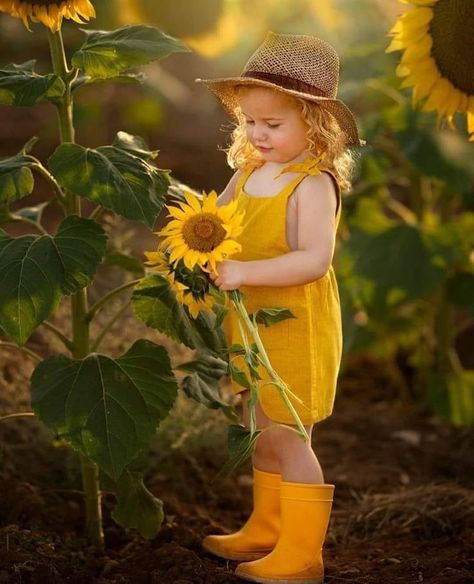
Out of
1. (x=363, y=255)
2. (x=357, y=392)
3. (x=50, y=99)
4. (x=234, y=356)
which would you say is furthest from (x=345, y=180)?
(x=357, y=392)

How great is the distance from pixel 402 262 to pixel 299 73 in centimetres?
142

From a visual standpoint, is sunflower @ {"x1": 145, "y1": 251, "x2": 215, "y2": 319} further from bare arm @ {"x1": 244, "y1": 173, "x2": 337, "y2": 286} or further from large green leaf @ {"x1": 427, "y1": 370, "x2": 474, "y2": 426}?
large green leaf @ {"x1": 427, "y1": 370, "x2": 474, "y2": 426}

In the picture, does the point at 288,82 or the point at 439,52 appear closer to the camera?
the point at 288,82

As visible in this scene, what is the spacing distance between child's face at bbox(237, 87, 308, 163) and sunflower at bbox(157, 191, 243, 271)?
0.20m

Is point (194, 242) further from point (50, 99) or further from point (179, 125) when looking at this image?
point (179, 125)

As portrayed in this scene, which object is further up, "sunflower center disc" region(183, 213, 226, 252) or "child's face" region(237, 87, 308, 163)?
"child's face" region(237, 87, 308, 163)

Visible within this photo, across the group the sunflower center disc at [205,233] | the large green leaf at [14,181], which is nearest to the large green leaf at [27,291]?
the large green leaf at [14,181]

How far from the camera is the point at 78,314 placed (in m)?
2.26

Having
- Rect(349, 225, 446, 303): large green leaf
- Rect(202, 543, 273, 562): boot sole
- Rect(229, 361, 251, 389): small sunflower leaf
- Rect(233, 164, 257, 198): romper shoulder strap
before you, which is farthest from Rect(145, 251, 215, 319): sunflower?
Rect(349, 225, 446, 303): large green leaf

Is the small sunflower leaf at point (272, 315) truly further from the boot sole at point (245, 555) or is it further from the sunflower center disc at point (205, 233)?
the boot sole at point (245, 555)

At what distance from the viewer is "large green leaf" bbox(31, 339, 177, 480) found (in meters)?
2.02

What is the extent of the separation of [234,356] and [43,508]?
0.64m

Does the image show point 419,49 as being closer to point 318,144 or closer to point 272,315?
point 318,144

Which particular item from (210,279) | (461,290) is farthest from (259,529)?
(461,290)
